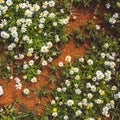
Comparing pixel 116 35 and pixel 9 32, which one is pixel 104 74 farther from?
pixel 9 32

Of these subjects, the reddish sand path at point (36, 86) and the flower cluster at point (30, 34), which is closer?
the reddish sand path at point (36, 86)

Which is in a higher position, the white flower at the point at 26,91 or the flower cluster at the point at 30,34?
the flower cluster at the point at 30,34

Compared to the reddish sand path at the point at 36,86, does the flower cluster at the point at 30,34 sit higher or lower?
higher

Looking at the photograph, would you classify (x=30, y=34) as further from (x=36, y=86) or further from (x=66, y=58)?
(x=36, y=86)

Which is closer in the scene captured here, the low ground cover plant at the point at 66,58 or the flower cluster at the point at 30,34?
the low ground cover plant at the point at 66,58

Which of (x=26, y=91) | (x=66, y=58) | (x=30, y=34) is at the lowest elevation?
(x=26, y=91)

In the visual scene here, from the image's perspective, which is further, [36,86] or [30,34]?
[30,34]

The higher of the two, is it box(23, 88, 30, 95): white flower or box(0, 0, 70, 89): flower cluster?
box(0, 0, 70, 89): flower cluster

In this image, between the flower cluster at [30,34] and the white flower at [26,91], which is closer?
the white flower at [26,91]

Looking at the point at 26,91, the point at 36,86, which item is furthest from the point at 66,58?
the point at 26,91

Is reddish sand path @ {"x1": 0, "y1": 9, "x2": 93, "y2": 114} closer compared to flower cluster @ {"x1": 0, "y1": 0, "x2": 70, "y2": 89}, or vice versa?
reddish sand path @ {"x1": 0, "y1": 9, "x2": 93, "y2": 114}

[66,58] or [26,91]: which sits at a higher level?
[66,58]
